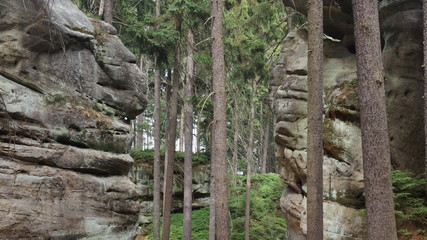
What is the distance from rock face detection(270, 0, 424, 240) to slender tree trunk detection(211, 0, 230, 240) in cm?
399

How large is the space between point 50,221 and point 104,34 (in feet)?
18.4

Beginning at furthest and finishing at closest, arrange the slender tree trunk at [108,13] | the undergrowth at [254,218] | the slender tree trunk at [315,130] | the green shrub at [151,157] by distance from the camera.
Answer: the green shrub at [151,157] < the undergrowth at [254,218] < the slender tree trunk at [108,13] < the slender tree trunk at [315,130]

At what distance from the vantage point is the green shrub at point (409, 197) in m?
8.03

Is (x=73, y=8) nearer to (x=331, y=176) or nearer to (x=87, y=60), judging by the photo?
(x=87, y=60)

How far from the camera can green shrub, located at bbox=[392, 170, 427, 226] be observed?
8.03 metres

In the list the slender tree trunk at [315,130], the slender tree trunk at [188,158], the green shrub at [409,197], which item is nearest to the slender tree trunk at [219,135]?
the slender tree trunk at [315,130]

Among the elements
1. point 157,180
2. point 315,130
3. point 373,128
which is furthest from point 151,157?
point 373,128

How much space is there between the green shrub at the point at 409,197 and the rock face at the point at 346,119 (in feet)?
2.88

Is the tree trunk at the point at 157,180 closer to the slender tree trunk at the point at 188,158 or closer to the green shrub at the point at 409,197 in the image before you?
the slender tree trunk at the point at 188,158

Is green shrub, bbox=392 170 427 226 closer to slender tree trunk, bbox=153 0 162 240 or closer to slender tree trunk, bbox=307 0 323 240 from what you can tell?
slender tree trunk, bbox=307 0 323 240

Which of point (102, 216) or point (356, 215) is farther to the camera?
point (356, 215)

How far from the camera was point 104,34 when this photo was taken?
10266 millimetres

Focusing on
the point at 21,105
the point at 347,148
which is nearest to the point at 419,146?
the point at 347,148

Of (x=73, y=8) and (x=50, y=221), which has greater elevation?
(x=73, y=8)
